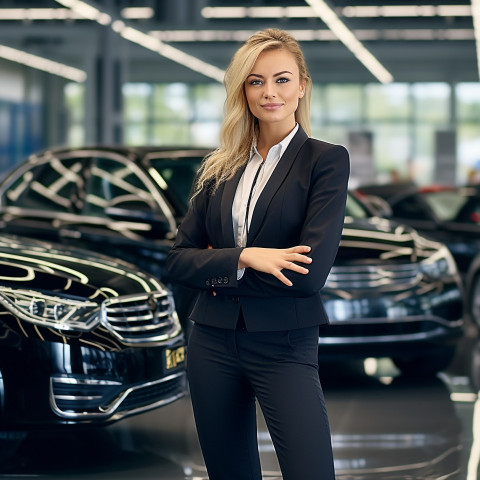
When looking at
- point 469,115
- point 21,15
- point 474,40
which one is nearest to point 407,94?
point 469,115

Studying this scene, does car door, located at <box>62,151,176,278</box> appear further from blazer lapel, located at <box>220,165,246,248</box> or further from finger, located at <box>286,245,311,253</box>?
finger, located at <box>286,245,311,253</box>

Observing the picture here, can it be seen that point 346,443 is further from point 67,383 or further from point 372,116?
point 372,116

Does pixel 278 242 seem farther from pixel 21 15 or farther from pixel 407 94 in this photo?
pixel 407 94

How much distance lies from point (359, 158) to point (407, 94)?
509 inches

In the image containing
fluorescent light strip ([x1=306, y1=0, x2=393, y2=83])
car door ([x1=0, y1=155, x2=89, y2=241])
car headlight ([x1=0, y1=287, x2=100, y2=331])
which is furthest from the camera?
fluorescent light strip ([x1=306, y1=0, x2=393, y2=83])

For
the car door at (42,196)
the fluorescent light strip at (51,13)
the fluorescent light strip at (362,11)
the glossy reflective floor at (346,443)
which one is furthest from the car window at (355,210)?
the fluorescent light strip at (51,13)

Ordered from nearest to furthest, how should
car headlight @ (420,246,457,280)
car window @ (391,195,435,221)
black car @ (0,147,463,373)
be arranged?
black car @ (0,147,463,373)
car headlight @ (420,246,457,280)
car window @ (391,195,435,221)

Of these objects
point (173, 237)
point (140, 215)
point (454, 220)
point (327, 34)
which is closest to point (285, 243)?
point (173, 237)

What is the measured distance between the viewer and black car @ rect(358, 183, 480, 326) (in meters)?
9.39

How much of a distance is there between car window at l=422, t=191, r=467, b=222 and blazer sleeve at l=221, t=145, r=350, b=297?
25.7 feet

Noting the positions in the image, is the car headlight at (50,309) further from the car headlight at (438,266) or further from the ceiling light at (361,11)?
the ceiling light at (361,11)

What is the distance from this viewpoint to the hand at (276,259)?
259 cm

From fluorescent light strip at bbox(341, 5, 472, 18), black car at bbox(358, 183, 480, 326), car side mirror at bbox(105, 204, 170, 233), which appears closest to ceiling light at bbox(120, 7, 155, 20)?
fluorescent light strip at bbox(341, 5, 472, 18)

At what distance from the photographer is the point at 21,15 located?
1959 cm
